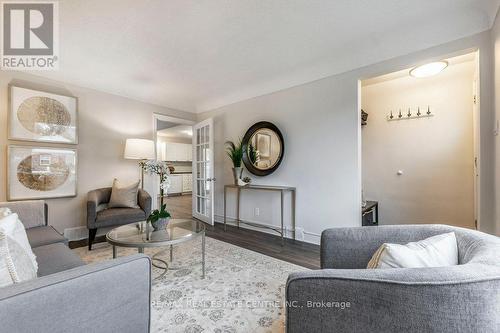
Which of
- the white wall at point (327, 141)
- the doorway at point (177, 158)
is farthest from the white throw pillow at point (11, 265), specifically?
the doorway at point (177, 158)

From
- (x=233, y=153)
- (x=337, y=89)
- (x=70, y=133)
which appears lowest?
(x=233, y=153)

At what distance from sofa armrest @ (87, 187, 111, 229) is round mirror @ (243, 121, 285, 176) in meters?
2.13

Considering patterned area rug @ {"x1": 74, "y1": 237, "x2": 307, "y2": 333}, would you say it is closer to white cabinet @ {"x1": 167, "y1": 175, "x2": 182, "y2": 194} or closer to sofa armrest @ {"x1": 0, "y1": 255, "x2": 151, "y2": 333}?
sofa armrest @ {"x1": 0, "y1": 255, "x2": 151, "y2": 333}

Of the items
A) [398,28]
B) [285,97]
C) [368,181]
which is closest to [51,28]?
[285,97]

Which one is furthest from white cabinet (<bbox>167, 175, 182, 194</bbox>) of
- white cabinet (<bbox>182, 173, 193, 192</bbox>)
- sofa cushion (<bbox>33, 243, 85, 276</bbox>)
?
sofa cushion (<bbox>33, 243, 85, 276</bbox>)

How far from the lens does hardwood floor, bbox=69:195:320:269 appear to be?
8.03 ft

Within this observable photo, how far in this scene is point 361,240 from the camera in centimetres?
116

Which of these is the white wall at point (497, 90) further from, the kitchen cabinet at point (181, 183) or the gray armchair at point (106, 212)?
the kitchen cabinet at point (181, 183)

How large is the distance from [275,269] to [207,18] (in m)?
2.43

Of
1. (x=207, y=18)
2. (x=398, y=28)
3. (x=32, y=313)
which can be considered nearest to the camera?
(x=32, y=313)

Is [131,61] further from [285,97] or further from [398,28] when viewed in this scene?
[398,28]

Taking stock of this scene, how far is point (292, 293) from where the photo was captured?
0.72m

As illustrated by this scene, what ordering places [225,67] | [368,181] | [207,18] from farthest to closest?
[368,181]
[225,67]
[207,18]

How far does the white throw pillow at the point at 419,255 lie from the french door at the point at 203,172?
3.14 meters
